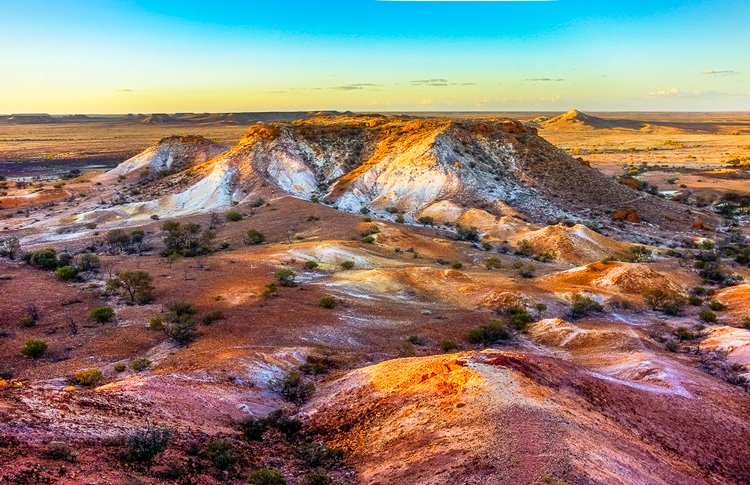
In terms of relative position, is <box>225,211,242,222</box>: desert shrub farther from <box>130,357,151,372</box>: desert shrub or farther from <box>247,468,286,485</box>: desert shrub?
<box>247,468,286,485</box>: desert shrub

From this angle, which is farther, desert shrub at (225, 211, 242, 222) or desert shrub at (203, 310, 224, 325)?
desert shrub at (225, 211, 242, 222)

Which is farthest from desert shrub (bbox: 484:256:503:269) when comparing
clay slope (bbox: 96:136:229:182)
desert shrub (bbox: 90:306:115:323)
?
clay slope (bbox: 96:136:229:182)

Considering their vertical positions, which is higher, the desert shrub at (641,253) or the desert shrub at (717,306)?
the desert shrub at (641,253)

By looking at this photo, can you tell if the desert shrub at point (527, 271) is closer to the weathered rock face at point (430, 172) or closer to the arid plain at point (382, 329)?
the arid plain at point (382, 329)

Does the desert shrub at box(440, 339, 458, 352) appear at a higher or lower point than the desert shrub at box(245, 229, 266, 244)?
lower

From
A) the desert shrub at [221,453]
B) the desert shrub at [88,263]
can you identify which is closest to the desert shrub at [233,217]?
the desert shrub at [88,263]

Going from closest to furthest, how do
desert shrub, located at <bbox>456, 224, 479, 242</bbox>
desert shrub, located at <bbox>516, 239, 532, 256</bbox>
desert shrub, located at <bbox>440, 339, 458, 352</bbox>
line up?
desert shrub, located at <bbox>440, 339, 458, 352</bbox> → desert shrub, located at <bbox>516, 239, 532, 256</bbox> → desert shrub, located at <bbox>456, 224, 479, 242</bbox>

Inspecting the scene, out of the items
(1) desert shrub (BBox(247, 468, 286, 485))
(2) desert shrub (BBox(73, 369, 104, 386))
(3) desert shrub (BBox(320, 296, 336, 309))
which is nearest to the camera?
(1) desert shrub (BBox(247, 468, 286, 485))
